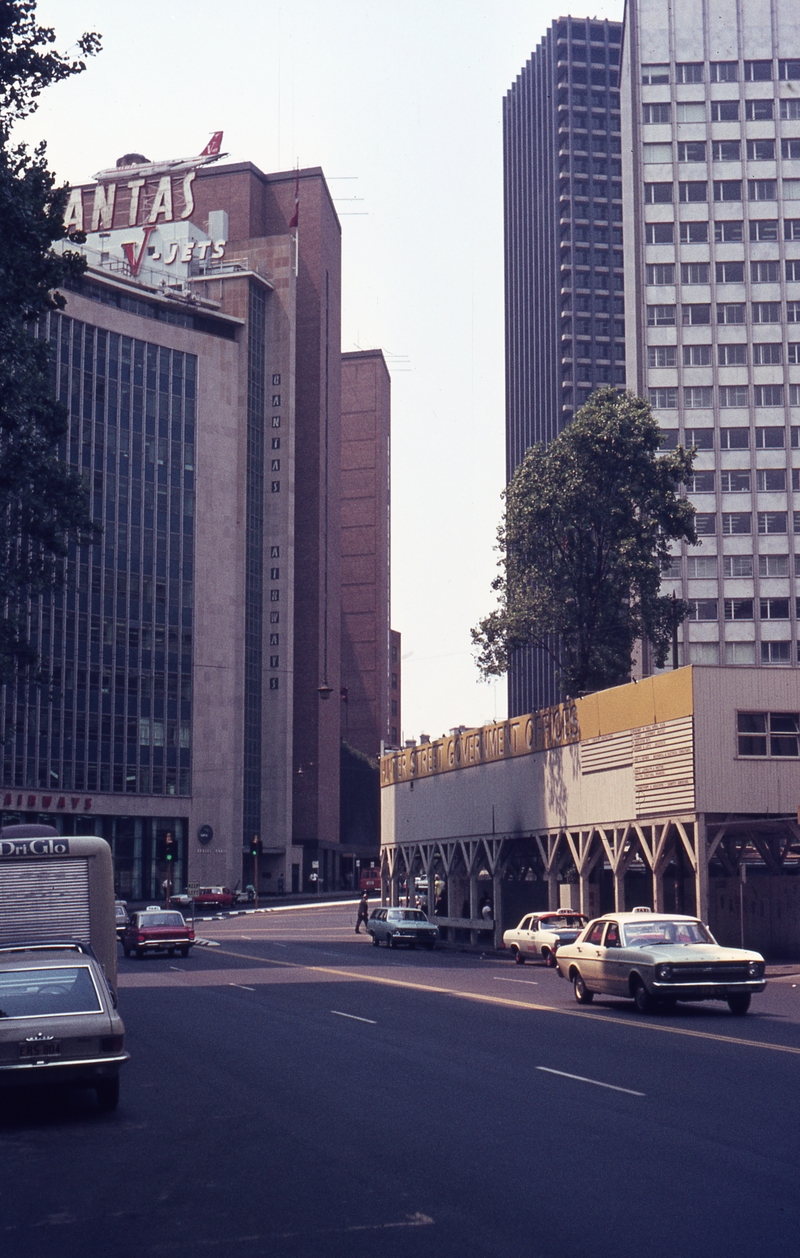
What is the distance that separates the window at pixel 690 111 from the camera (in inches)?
3711

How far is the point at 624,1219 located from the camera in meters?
8.21

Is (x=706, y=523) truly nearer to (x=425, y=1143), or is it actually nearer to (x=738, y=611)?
(x=738, y=611)

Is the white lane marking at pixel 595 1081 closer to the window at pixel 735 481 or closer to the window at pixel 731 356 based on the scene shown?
the window at pixel 735 481

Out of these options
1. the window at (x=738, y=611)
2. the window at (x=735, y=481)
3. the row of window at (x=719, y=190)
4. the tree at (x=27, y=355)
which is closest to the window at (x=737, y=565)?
the window at (x=738, y=611)

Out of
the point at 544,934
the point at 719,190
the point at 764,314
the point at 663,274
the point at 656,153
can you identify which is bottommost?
the point at 544,934

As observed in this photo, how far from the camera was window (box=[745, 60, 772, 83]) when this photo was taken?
94312mm

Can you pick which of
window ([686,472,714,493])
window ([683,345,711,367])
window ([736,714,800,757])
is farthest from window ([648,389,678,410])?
window ([736,714,800,757])

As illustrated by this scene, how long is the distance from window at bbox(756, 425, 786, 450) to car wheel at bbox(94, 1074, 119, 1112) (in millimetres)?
84413

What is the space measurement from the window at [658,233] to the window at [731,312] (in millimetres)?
5389

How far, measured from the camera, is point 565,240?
141750mm

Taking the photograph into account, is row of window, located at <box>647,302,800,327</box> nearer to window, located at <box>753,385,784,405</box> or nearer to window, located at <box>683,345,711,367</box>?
window, located at <box>683,345,711,367</box>

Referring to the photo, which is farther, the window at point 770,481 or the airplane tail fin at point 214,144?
the airplane tail fin at point 214,144

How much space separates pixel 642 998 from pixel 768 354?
254 ft

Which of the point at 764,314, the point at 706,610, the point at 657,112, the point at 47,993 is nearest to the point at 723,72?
the point at 657,112
